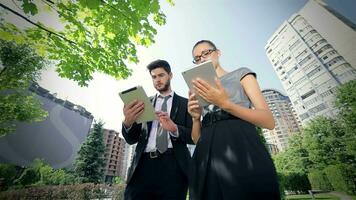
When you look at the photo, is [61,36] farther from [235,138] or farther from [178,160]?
[235,138]

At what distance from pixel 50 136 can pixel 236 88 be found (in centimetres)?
4589

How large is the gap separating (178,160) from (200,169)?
76 cm

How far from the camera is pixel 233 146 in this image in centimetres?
115

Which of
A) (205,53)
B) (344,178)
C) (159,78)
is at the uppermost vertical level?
(159,78)

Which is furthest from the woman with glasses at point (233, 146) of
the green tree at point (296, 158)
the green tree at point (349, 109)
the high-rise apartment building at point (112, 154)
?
the high-rise apartment building at point (112, 154)

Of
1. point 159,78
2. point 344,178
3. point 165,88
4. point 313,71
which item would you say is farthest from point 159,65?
point 313,71

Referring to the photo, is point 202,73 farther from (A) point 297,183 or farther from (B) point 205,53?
(A) point 297,183

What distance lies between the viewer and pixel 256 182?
38.7 inches

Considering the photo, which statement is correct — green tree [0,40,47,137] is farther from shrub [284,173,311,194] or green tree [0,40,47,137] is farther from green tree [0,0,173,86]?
shrub [284,173,311,194]

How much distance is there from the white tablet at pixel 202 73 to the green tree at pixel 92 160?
2849 cm

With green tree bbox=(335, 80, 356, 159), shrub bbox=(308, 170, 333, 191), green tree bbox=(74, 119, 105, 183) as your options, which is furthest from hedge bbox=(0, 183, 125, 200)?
green tree bbox=(335, 80, 356, 159)

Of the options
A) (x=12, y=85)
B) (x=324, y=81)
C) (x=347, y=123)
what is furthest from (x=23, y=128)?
(x=324, y=81)

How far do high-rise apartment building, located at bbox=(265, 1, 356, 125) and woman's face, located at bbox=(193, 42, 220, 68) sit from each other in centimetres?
4103

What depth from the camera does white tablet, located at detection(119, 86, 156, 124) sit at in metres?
1.97
